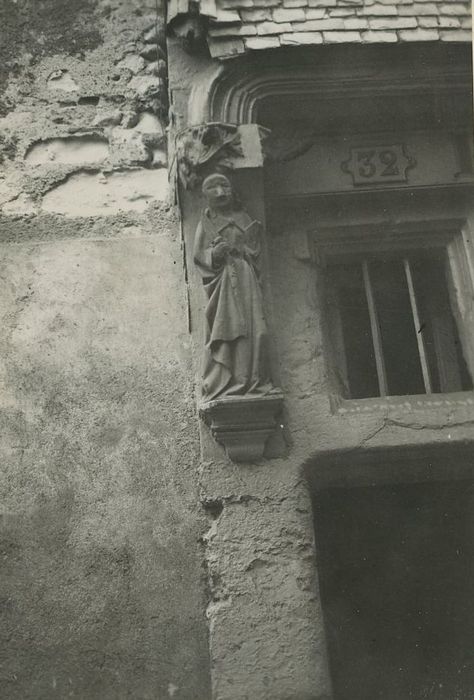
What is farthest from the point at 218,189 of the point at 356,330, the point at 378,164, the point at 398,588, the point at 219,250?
the point at 398,588

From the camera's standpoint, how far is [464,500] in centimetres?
389

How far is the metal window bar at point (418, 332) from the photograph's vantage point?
3447 mm

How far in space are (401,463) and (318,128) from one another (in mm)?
1650

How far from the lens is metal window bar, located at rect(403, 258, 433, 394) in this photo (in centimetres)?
345

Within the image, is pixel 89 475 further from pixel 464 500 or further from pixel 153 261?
pixel 464 500

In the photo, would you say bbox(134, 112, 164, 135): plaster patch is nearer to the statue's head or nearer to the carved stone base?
the statue's head

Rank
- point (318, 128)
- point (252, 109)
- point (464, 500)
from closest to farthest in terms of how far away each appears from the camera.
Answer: point (252, 109), point (318, 128), point (464, 500)

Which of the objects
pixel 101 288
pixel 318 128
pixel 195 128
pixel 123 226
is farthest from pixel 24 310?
pixel 318 128

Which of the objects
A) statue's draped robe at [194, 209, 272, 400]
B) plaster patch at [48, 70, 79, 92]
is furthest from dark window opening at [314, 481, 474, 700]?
plaster patch at [48, 70, 79, 92]

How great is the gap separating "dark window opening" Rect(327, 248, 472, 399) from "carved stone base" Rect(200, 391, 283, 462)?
555 millimetres

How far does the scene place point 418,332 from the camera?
355 cm

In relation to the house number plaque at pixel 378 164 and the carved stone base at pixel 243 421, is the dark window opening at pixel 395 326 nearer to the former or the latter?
the house number plaque at pixel 378 164

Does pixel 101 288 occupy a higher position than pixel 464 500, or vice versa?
pixel 101 288

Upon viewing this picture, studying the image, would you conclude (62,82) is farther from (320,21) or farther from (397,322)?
(397,322)
